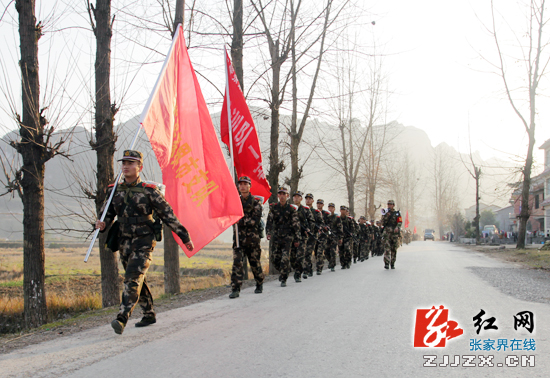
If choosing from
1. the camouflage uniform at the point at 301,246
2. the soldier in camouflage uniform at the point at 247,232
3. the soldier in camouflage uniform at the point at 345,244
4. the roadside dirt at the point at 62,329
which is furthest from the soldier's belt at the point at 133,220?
the soldier in camouflage uniform at the point at 345,244

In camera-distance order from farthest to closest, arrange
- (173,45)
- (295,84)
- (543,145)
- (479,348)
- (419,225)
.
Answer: (419,225) → (543,145) → (295,84) → (173,45) → (479,348)

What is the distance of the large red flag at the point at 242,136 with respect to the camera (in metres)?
9.23

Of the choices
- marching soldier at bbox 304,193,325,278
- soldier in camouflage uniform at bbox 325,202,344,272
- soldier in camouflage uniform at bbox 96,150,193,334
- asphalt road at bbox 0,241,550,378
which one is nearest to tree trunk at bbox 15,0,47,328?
asphalt road at bbox 0,241,550,378

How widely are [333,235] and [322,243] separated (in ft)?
2.05

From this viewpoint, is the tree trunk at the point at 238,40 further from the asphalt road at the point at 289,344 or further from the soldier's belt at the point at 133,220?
the soldier's belt at the point at 133,220

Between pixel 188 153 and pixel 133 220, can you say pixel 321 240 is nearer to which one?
pixel 188 153

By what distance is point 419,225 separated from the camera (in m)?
176

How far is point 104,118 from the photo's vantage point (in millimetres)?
9773

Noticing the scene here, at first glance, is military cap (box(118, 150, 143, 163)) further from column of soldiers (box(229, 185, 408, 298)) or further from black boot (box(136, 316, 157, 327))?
column of soldiers (box(229, 185, 408, 298))

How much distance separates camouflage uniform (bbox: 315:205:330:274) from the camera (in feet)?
44.5

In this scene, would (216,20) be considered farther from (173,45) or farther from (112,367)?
(112,367)

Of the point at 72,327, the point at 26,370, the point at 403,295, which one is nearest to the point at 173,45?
the point at 72,327

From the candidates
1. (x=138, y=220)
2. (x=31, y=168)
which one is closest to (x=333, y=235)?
(x=31, y=168)

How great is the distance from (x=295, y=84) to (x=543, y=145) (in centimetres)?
3960
